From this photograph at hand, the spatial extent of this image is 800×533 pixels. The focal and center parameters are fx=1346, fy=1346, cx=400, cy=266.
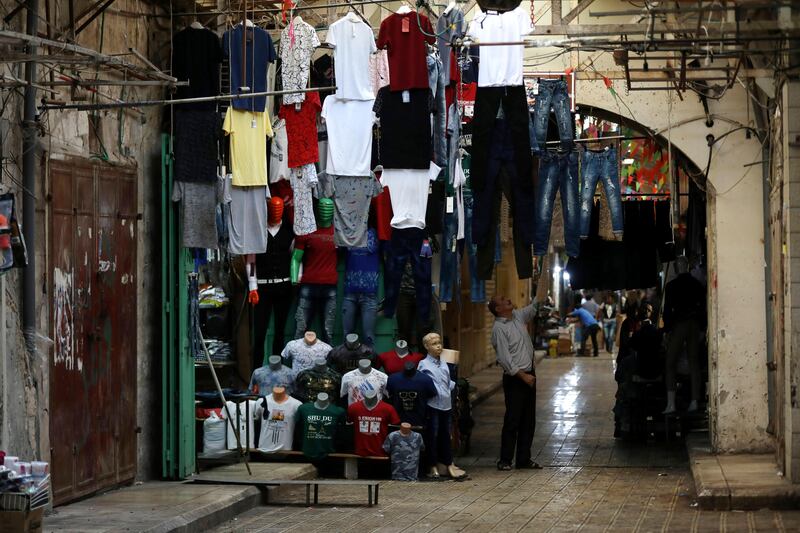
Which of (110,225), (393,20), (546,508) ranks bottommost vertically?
(546,508)

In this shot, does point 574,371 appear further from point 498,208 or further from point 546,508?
point 546,508

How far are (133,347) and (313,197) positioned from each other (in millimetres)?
4033

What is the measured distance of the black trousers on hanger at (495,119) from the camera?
1524 centimetres

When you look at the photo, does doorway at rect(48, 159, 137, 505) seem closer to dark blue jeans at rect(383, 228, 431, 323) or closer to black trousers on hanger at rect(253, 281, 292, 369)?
dark blue jeans at rect(383, 228, 431, 323)

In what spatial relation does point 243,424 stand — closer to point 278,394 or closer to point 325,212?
point 278,394

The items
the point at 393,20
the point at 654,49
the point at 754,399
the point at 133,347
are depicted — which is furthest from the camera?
the point at 754,399

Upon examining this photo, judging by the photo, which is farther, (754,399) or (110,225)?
(754,399)

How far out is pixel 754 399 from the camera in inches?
613

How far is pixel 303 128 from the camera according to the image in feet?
49.5

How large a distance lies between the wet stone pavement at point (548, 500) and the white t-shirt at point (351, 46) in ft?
14.7

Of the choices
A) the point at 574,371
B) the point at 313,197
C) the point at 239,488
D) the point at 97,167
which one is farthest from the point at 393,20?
the point at 574,371

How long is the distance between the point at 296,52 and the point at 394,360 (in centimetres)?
387

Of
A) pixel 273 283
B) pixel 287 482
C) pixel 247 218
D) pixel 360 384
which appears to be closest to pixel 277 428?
pixel 360 384

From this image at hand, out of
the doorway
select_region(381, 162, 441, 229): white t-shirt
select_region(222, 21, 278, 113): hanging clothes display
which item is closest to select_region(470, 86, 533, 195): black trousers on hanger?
select_region(381, 162, 441, 229): white t-shirt
